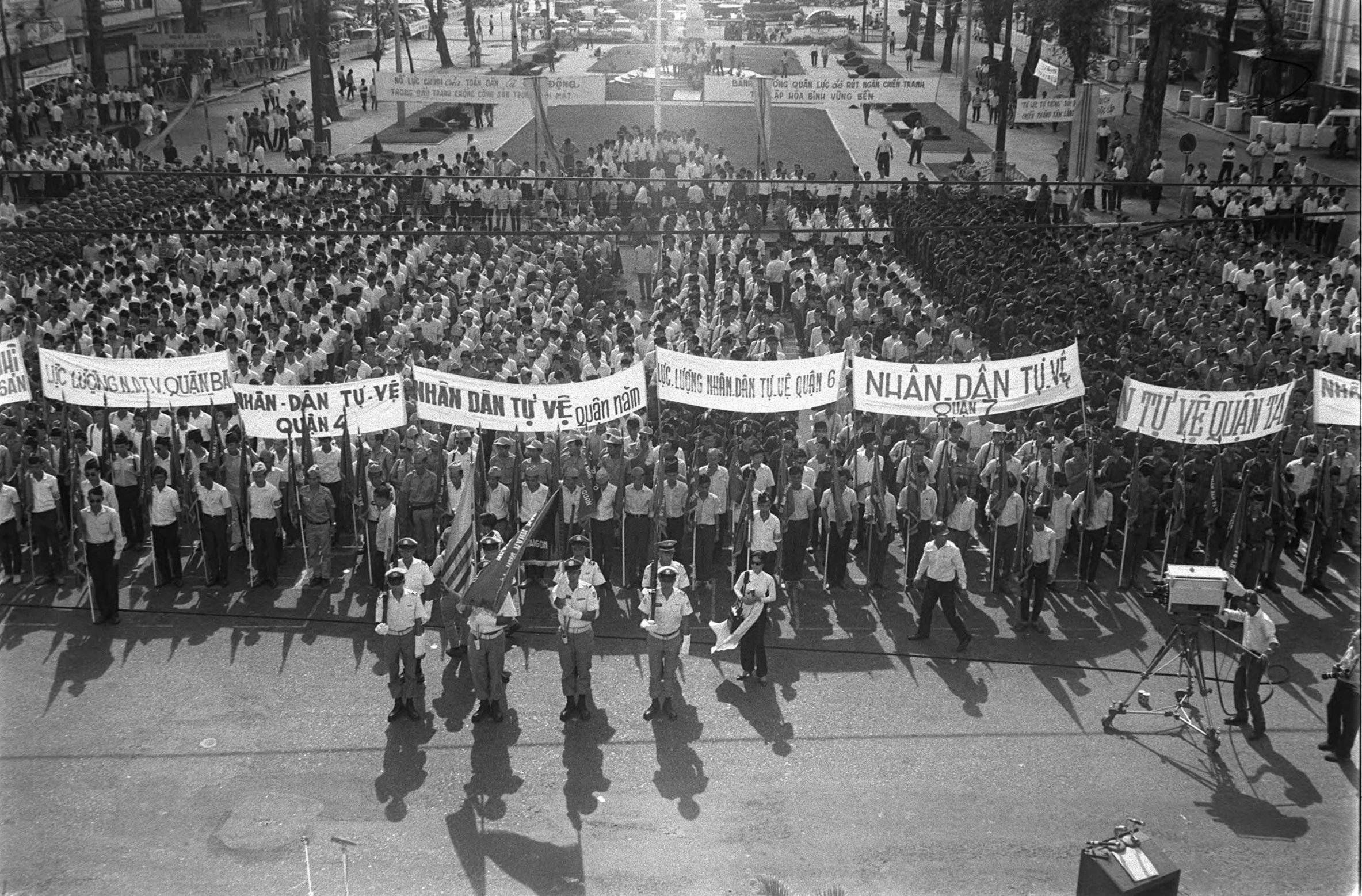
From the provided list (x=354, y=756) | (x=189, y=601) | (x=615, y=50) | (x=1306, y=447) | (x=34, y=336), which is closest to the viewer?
(x=354, y=756)

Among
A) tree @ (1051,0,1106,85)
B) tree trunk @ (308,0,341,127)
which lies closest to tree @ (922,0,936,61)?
tree @ (1051,0,1106,85)

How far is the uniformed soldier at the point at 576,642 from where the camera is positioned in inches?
484

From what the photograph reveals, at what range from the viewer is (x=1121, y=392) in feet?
53.0

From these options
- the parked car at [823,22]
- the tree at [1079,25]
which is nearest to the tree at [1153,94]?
the tree at [1079,25]

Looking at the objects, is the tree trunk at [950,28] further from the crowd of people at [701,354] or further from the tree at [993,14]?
the crowd of people at [701,354]

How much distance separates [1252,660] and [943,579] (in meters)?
2.83

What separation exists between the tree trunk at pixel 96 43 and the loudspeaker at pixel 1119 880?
1805 inches

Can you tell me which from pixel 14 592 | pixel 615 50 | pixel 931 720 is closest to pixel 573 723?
pixel 931 720

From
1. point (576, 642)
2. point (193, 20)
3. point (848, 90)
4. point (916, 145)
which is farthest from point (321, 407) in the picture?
point (193, 20)

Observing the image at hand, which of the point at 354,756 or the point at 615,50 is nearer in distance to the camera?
the point at 354,756

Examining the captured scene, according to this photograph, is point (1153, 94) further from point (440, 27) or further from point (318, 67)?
A: point (440, 27)

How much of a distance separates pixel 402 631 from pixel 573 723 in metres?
1.67

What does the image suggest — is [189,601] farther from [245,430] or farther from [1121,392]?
[1121,392]

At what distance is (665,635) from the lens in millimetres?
12352
